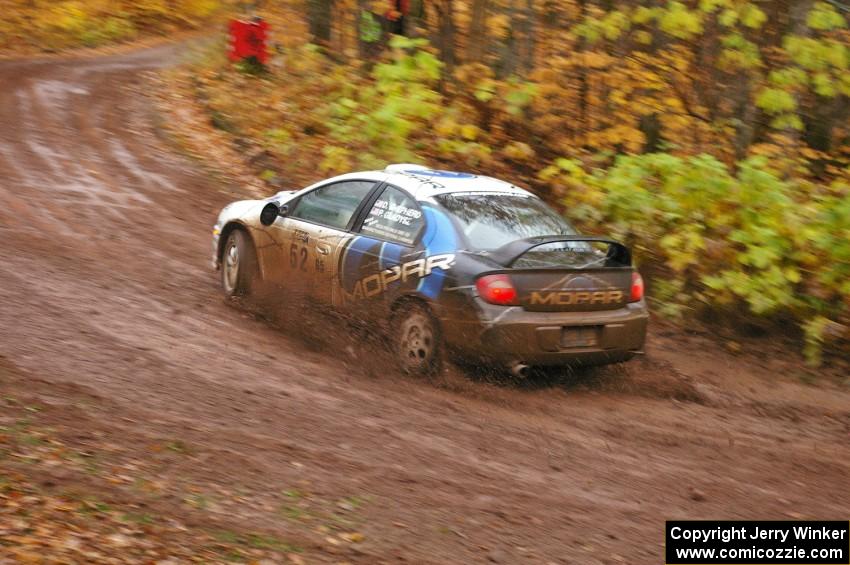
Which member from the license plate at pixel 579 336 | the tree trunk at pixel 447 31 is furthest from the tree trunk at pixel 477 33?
the license plate at pixel 579 336

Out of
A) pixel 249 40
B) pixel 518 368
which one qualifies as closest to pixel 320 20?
pixel 249 40

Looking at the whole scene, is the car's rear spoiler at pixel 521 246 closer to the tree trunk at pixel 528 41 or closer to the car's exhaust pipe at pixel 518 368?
the car's exhaust pipe at pixel 518 368

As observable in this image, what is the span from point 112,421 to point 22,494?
3.92 ft

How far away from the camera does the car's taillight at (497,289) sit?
727cm

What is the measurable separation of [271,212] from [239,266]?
699 mm

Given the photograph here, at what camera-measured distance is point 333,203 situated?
8.75 meters

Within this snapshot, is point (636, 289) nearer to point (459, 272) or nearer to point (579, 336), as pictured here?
point (579, 336)

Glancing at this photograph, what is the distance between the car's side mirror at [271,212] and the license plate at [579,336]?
308 cm

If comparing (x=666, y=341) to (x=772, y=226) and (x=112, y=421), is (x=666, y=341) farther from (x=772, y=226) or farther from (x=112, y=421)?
(x=112, y=421)

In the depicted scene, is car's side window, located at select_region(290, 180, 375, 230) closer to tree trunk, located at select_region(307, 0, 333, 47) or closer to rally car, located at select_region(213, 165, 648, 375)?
rally car, located at select_region(213, 165, 648, 375)

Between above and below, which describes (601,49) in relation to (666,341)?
above

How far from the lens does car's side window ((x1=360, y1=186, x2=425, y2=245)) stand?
26.1 ft

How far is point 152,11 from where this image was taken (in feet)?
112

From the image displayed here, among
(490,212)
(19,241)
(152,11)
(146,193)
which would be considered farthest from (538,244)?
(152,11)
